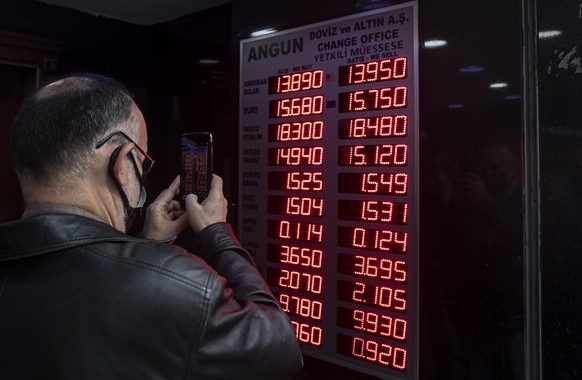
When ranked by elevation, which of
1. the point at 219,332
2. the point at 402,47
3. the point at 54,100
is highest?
the point at 402,47

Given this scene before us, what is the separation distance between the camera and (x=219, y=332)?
934 millimetres

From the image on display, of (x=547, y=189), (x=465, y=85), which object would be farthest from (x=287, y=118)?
(x=547, y=189)

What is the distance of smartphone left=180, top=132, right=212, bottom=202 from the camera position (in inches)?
61.1

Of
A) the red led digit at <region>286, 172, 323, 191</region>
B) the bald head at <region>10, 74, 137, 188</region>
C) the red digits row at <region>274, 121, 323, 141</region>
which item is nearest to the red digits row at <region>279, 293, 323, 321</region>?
the red led digit at <region>286, 172, 323, 191</region>

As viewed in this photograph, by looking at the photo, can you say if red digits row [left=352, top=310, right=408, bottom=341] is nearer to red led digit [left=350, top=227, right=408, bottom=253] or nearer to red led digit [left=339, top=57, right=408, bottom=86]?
red led digit [left=350, top=227, right=408, bottom=253]

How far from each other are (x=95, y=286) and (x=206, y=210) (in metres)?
0.49

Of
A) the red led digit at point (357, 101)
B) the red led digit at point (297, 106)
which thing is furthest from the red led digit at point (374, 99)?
the red led digit at point (297, 106)

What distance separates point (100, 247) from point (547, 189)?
1.69 metres

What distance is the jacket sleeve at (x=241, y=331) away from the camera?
36.5 inches

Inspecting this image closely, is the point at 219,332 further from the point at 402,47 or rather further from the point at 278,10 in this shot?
the point at 278,10

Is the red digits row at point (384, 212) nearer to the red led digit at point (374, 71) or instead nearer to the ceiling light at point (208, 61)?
the red led digit at point (374, 71)

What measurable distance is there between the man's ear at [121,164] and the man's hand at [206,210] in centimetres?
28

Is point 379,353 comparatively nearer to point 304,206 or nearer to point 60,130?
point 304,206

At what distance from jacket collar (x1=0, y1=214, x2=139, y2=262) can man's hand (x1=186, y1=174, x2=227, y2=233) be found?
0.40 m
